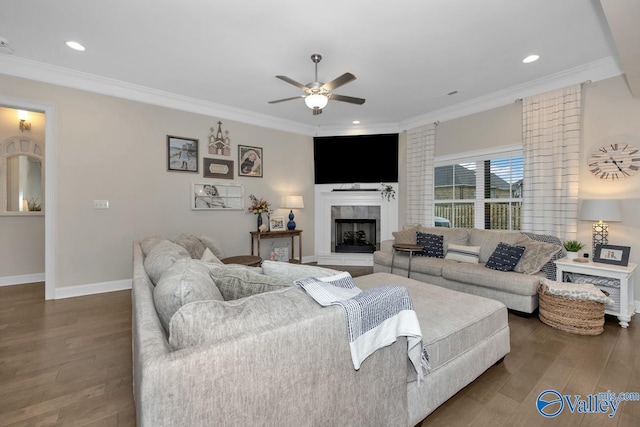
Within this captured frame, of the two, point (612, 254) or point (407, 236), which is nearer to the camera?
point (612, 254)

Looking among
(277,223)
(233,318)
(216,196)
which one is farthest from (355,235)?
(233,318)

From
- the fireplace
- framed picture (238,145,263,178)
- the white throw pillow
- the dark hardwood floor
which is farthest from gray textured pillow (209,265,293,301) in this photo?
the fireplace

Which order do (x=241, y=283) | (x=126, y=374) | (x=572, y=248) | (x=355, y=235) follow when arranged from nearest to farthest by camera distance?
(x=241, y=283)
(x=126, y=374)
(x=572, y=248)
(x=355, y=235)

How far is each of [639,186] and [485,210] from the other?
5.39 feet

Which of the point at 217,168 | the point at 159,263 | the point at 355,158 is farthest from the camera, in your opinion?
the point at 355,158

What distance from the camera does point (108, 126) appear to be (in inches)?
149

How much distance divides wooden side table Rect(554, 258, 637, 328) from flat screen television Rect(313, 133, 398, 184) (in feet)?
9.89

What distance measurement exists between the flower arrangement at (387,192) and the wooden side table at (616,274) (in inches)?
112

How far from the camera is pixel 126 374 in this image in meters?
1.97

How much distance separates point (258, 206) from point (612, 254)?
4635mm

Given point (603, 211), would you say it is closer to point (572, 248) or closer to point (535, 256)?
point (572, 248)

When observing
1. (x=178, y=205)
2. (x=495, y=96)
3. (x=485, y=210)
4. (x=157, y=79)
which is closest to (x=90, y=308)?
(x=178, y=205)

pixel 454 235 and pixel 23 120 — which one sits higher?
pixel 23 120

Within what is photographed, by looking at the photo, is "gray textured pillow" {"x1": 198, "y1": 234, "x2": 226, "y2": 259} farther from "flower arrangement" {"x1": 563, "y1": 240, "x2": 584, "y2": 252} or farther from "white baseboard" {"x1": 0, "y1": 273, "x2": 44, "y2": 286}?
"flower arrangement" {"x1": 563, "y1": 240, "x2": 584, "y2": 252}
